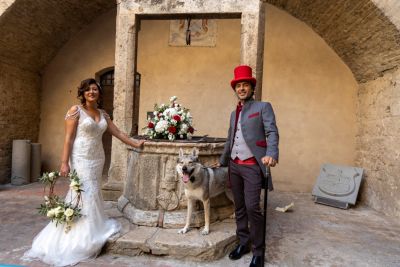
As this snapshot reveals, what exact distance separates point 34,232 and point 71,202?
1.05 m

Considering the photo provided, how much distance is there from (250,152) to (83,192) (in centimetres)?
190

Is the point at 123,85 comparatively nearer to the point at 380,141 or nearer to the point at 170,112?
the point at 170,112

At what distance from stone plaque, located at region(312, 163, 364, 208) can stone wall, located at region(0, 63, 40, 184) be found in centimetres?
704

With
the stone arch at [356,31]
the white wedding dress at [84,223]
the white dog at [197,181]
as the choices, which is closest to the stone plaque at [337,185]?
the stone arch at [356,31]

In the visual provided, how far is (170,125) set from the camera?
4.23 meters

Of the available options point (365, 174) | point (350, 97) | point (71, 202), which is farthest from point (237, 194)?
point (350, 97)

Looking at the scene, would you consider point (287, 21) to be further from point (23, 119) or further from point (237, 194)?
point (23, 119)

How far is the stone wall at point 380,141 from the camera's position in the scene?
538cm

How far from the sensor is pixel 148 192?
3969mm

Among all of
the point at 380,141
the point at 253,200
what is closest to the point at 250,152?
the point at 253,200

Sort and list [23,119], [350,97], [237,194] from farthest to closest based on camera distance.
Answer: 1. [23,119]
2. [350,97]
3. [237,194]

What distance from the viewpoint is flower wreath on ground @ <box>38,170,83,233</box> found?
10.6ft

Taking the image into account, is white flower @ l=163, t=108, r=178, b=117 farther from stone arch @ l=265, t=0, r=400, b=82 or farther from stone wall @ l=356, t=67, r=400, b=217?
stone wall @ l=356, t=67, r=400, b=217

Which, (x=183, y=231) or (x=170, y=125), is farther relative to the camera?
(x=170, y=125)
